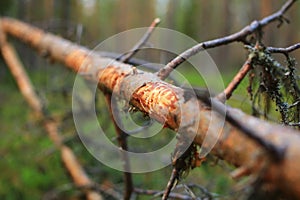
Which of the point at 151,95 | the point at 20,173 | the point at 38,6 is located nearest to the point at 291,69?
the point at 151,95

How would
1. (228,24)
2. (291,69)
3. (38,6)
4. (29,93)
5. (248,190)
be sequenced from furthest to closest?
(228,24)
(38,6)
(29,93)
(291,69)
(248,190)

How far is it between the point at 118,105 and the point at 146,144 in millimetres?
2585

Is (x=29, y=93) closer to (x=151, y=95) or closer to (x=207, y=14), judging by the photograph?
(x=151, y=95)

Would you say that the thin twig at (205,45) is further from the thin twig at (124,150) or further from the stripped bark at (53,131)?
the stripped bark at (53,131)

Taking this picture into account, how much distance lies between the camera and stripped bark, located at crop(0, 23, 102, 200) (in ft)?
13.6

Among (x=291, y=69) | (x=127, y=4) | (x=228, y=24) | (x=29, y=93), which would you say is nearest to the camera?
(x=291, y=69)

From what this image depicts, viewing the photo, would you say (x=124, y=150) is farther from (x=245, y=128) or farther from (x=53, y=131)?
(x=53, y=131)

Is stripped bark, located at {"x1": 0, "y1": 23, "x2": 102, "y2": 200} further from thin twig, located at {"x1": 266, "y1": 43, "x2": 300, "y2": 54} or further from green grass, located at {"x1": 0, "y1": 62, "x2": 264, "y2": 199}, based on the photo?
thin twig, located at {"x1": 266, "y1": 43, "x2": 300, "y2": 54}

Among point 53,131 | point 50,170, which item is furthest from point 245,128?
point 53,131

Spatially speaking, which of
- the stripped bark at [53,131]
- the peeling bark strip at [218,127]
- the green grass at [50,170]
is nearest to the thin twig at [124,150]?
the peeling bark strip at [218,127]

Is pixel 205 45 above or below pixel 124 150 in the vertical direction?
above

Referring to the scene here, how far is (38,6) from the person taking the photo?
17875 mm

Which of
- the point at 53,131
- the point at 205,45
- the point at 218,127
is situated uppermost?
the point at 205,45

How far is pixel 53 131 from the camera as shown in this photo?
16.3 feet
